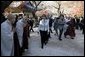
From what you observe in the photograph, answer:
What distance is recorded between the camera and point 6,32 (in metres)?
10.4

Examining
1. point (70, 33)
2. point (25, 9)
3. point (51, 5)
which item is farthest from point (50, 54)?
point (51, 5)

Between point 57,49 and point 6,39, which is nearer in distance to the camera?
point 6,39

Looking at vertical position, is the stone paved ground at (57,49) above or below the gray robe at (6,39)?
below

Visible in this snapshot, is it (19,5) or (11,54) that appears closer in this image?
(11,54)

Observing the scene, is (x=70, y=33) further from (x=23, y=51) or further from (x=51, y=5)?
(x=51, y=5)

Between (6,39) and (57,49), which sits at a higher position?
(6,39)

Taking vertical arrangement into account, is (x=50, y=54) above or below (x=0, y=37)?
below

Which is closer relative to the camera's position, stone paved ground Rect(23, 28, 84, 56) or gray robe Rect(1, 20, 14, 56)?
gray robe Rect(1, 20, 14, 56)

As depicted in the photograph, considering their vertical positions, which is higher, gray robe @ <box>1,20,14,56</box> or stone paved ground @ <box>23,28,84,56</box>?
gray robe @ <box>1,20,14,56</box>

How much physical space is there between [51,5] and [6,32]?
196 feet

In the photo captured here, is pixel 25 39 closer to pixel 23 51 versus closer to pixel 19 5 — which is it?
pixel 23 51

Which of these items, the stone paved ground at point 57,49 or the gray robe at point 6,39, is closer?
the gray robe at point 6,39

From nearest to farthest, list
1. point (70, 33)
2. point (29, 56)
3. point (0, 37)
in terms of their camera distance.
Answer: point (0, 37), point (29, 56), point (70, 33)

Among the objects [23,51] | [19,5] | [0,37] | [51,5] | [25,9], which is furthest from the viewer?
[51,5]
